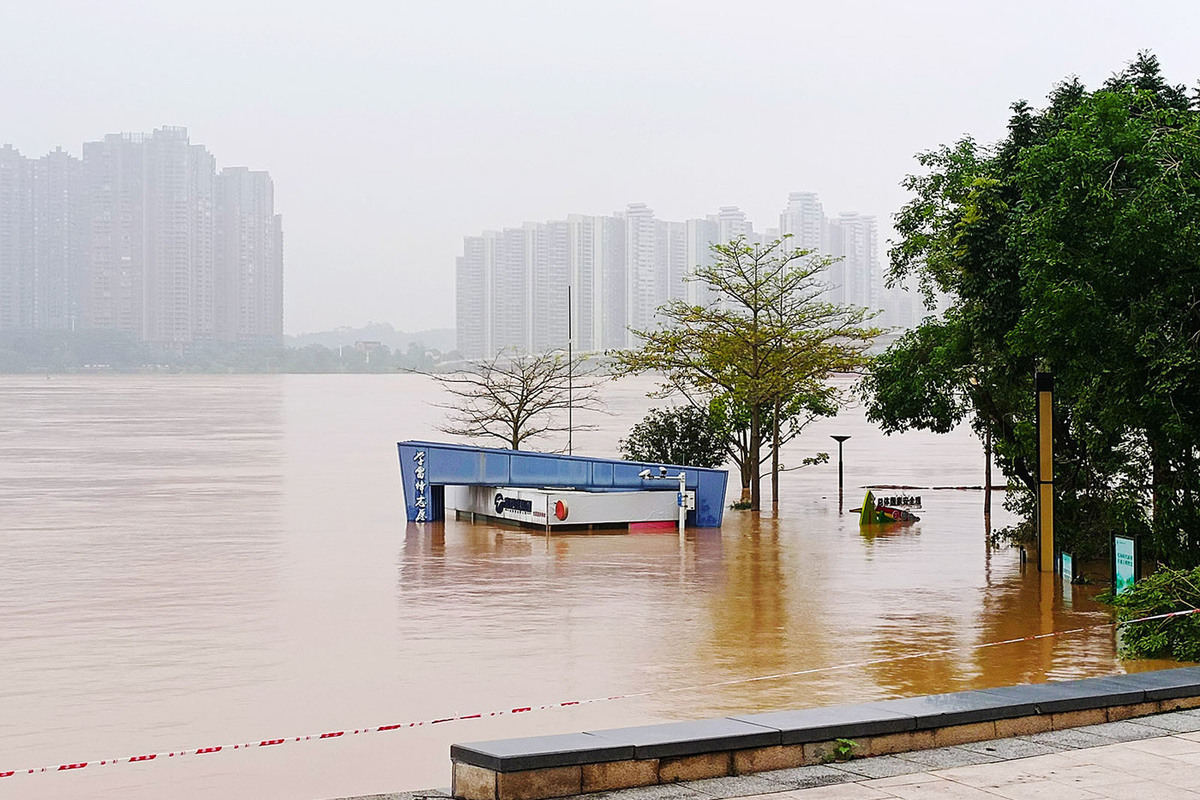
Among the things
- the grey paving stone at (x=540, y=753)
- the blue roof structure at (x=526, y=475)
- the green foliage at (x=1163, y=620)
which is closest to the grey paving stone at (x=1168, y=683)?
the green foliage at (x=1163, y=620)

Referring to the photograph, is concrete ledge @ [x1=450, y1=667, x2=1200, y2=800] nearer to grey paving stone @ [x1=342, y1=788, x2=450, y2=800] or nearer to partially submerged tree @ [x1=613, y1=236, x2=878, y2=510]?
grey paving stone @ [x1=342, y1=788, x2=450, y2=800]

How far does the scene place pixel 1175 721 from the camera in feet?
30.3

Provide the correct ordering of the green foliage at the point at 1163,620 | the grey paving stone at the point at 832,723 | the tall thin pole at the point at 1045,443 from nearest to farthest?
1. the grey paving stone at the point at 832,723
2. the green foliage at the point at 1163,620
3. the tall thin pole at the point at 1045,443

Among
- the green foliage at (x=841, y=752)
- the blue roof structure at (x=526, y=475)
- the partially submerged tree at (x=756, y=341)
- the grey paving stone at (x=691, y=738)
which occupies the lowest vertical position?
the green foliage at (x=841, y=752)

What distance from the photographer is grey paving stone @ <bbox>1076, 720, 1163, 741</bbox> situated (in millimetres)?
8797

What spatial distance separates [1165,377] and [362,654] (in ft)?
33.4

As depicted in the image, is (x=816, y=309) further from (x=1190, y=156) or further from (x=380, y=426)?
(x=380, y=426)

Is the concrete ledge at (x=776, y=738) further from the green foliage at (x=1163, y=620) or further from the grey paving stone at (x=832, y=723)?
the green foliage at (x=1163, y=620)

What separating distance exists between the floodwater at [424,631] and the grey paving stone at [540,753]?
2367 millimetres

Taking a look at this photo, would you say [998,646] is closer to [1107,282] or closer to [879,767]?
[1107,282]

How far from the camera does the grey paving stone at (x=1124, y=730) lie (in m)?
8.80

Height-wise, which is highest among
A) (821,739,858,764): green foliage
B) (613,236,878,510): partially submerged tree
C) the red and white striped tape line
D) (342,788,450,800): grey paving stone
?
(613,236,878,510): partially submerged tree

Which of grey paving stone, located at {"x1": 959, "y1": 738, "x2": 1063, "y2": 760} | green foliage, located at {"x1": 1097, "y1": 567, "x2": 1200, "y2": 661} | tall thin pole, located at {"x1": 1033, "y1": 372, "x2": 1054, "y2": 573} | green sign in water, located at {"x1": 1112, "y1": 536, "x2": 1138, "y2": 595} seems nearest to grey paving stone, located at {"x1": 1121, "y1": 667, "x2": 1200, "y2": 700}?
grey paving stone, located at {"x1": 959, "y1": 738, "x2": 1063, "y2": 760}

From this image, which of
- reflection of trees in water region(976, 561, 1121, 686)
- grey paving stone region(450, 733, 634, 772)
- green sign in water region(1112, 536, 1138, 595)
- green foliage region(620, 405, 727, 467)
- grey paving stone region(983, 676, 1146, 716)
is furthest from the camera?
green foliage region(620, 405, 727, 467)
